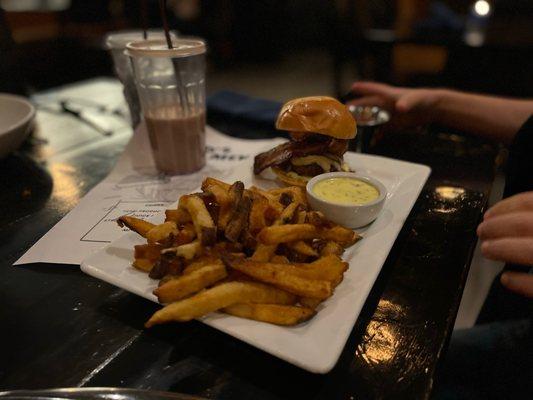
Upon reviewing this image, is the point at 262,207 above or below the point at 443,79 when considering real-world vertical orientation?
above

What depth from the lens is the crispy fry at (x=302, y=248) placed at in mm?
1191

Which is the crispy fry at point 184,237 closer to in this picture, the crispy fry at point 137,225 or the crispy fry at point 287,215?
the crispy fry at point 137,225

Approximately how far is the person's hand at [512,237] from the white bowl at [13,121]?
200 cm

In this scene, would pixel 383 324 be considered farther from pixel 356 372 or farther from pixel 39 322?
pixel 39 322

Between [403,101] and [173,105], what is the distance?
1.28 m

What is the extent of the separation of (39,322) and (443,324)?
3.61ft

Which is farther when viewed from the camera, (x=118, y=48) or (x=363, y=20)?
(x=363, y=20)

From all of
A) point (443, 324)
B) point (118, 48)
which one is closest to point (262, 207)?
point (443, 324)

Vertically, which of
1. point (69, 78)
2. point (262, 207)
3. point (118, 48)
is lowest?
point (69, 78)

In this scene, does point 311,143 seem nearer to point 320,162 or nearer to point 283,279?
point 320,162

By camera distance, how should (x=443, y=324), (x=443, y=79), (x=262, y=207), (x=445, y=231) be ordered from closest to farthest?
(x=443, y=324)
(x=262, y=207)
(x=445, y=231)
(x=443, y=79)

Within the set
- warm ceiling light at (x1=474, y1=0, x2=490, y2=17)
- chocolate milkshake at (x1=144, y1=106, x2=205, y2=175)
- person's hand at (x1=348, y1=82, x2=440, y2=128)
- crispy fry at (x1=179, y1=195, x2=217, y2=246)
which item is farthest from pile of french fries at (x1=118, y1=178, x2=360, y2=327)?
warm ceiling light at (x1=474, y1=0, x2=490, y2=17)

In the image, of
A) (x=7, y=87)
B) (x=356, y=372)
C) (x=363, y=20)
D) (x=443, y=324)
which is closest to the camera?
(x=356, y=372)

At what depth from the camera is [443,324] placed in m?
1.11
